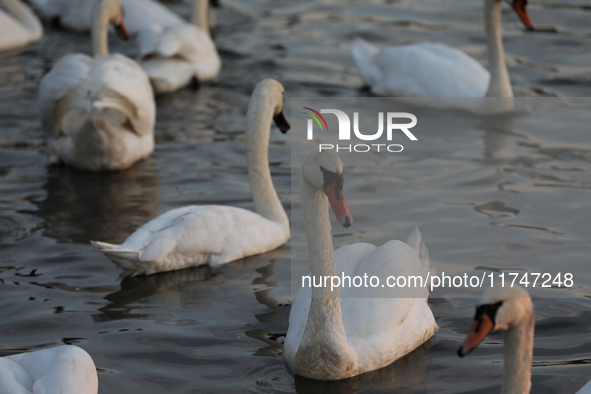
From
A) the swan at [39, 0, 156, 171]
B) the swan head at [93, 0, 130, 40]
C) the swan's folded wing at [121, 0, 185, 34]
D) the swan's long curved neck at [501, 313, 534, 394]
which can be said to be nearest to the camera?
the swan's long curved neck at [501, 313, 534, 394]

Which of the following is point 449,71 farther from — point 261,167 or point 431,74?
point 261,167

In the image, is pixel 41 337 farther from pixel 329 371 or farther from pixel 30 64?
pixel 30 64

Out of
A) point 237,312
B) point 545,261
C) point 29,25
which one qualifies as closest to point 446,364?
point 237,312

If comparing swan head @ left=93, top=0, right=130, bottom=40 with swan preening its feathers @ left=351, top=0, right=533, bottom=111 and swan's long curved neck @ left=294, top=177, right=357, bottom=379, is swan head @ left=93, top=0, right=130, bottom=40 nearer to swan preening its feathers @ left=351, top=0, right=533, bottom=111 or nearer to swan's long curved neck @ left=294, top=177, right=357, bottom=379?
swan preening its feathers @ left=351, top=0, right=533, bottom=111

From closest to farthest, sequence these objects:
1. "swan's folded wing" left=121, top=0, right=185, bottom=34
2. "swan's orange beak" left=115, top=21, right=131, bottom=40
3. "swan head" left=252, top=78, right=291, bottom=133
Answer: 1. "swan head" left=252, top=78, right=291, bottom=133
2. "swan's orange beak" left=115, top=21, right=131, bottom=40
3. "swan's folded wing" left=121, top=0, right=185, bottom=34

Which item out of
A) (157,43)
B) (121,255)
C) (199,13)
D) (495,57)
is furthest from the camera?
(199,13)

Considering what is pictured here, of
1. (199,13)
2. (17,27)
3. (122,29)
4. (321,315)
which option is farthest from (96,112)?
(17,27)

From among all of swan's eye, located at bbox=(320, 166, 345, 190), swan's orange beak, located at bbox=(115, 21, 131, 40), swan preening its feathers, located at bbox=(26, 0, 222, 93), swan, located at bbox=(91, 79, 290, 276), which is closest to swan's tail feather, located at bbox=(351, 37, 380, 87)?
swan preening its feathers, located at bbox=(26, 0, 222, 93)

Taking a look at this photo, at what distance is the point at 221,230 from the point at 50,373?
109 inches

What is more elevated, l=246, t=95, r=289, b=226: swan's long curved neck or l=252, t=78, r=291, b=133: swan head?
l=252, t=78, r=291, b=133: swan head

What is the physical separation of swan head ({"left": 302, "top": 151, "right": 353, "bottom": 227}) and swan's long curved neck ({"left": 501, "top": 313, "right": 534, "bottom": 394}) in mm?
1210

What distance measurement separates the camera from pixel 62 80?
8.52 m

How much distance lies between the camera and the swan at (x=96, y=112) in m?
8.42

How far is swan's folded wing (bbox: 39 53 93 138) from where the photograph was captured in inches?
→ 334
